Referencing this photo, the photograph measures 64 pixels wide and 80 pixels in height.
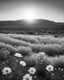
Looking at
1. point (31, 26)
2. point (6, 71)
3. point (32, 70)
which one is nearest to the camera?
point (6, 71)

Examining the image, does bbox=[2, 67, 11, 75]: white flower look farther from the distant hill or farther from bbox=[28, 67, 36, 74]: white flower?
the distant hill

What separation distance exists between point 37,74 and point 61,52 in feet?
12.9

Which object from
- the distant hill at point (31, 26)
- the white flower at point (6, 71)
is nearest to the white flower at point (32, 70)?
the white flower at point (6, 71)

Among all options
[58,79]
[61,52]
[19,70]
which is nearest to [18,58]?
[19,70]

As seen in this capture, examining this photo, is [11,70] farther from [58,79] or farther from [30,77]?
[58,79]

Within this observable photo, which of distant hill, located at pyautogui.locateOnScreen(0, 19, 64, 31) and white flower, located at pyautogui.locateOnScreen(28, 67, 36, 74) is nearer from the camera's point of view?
white flower, located at pyautogui.locateOnScreen(28, 67, 36, 74)

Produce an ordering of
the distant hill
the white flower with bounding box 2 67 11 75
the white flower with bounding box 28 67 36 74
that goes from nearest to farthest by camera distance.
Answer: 1. the white flower with bounding box 2 67 11 75
2. the white flower with bounding box 28 67 36 74
3. the distant hill

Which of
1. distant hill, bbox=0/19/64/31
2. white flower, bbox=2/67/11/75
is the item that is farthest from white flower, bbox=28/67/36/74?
distant hill, bbox=0/19/64/31

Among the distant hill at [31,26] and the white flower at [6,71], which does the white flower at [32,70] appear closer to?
the white flower at [6,71]

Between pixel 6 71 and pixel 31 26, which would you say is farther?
pixel 31 26

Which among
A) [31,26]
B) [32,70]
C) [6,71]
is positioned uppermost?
[6,71]

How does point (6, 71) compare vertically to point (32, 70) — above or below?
above

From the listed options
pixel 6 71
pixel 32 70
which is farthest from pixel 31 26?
pixel 6 71

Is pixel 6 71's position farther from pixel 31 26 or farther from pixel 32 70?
pixel 31 26
